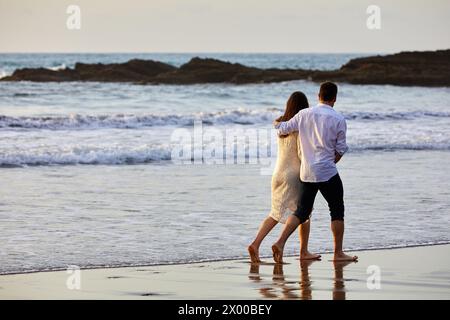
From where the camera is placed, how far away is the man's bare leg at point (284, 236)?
30.5 feet

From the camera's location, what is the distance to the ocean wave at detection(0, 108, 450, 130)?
84.9 ft

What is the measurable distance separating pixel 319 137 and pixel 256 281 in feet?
4.57

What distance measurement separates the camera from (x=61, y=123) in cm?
2609

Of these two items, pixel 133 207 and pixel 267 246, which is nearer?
pixel 267 246

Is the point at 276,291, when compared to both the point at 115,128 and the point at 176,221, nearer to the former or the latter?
the point at 176,221

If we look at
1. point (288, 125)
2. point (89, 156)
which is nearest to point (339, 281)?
point (288, 125)

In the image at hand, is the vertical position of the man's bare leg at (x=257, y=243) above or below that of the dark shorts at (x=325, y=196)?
below

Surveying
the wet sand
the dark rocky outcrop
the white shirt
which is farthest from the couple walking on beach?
the dark rocky outcrop

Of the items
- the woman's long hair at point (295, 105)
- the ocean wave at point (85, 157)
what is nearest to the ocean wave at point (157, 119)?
the ocean wave at point (85, 157)

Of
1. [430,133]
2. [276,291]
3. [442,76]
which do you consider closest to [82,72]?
[442,76]

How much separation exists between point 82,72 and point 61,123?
23.6 metres

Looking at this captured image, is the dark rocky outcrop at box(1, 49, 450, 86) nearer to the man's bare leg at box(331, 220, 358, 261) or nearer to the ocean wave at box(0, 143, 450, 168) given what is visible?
the ocean wave at box(0, 143, 450, 168)

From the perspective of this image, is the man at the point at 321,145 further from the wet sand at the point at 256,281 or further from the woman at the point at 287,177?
the wet sand at the point at 256,281

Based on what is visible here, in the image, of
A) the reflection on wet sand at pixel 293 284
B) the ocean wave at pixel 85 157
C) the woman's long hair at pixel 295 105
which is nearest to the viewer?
the reflection on wet sand at pixel 293 284
